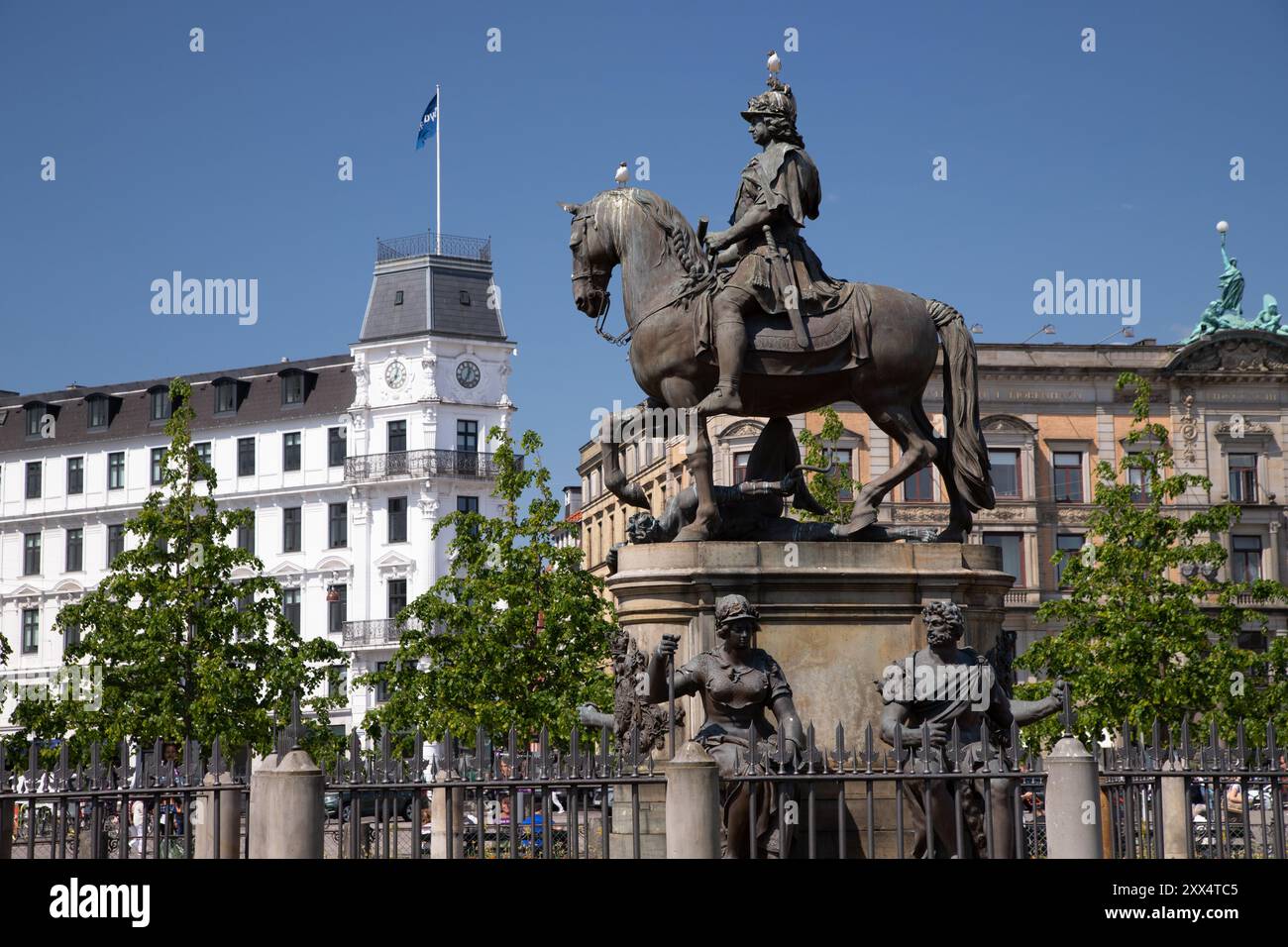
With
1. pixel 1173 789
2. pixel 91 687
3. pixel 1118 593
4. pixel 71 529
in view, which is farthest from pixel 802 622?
pixel 71 529

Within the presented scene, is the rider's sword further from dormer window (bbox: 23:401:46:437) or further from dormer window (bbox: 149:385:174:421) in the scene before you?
dormer window (bbox: 23:401:46:437)

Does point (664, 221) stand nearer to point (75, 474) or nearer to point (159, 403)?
point (159, 403)

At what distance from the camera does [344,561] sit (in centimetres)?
7562

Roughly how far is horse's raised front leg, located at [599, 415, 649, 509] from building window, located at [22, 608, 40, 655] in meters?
71.1

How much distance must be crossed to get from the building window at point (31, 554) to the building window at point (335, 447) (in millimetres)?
15418

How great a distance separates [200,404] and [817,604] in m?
71.3

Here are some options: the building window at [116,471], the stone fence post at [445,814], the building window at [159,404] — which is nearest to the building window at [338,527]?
the building window at [159,404]

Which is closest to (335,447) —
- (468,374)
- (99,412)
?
(468,374)

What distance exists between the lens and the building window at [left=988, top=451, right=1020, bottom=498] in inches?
2363

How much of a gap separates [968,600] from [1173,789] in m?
2.91

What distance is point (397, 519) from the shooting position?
74625 millimetres
